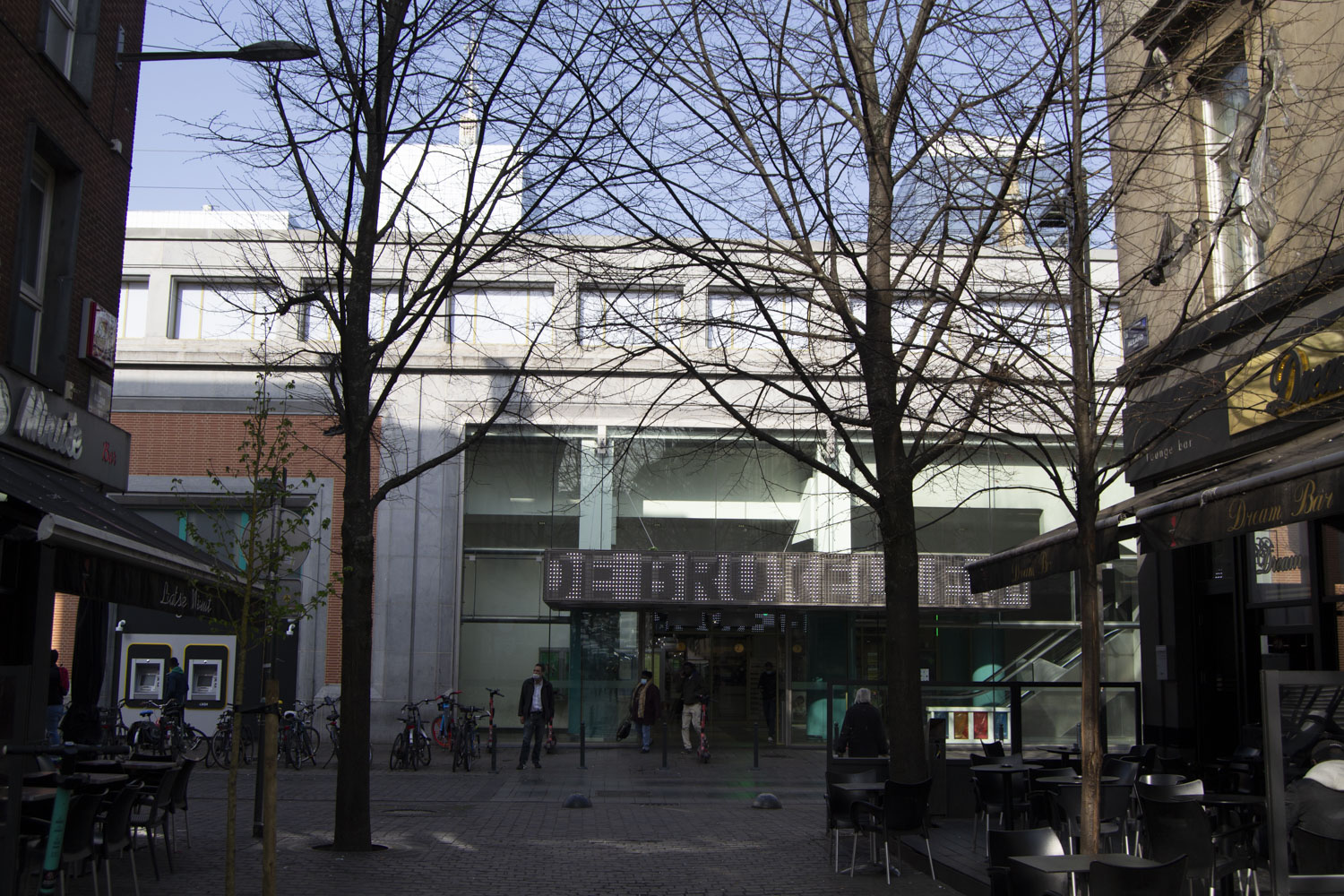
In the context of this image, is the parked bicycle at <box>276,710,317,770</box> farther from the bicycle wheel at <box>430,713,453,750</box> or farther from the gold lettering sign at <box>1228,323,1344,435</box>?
the gold lettering sign at <box>1228,323,1344,435</box>

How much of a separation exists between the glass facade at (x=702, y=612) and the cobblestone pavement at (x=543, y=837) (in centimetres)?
506

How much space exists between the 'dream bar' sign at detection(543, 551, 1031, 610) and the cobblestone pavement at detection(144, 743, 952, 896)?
4273 mm

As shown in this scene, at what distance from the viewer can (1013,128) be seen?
8867 millimetres

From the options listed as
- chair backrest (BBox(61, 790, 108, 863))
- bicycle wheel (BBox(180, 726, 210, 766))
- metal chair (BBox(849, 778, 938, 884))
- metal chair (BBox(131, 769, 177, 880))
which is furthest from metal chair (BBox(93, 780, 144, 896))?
bicycle wheel (BBox(180, 726, 210, 766))

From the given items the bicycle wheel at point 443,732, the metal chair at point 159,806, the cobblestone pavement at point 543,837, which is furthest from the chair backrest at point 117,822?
the bicycle wheel at point 443,732

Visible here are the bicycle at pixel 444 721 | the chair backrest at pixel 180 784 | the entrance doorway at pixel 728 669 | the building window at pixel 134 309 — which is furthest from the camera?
the building window at pixel 134 309

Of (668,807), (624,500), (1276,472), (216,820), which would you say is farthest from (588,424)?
(1276,472)

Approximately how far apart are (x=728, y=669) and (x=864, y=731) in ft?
43.1

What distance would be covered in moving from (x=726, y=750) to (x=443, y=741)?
595cm

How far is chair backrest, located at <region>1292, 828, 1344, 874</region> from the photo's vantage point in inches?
257

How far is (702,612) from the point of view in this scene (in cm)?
2538

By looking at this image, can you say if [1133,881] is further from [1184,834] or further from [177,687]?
[177,687]

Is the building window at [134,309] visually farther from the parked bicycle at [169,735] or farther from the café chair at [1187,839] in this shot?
the café chair at [1187,839]

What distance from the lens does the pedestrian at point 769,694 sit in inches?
974
